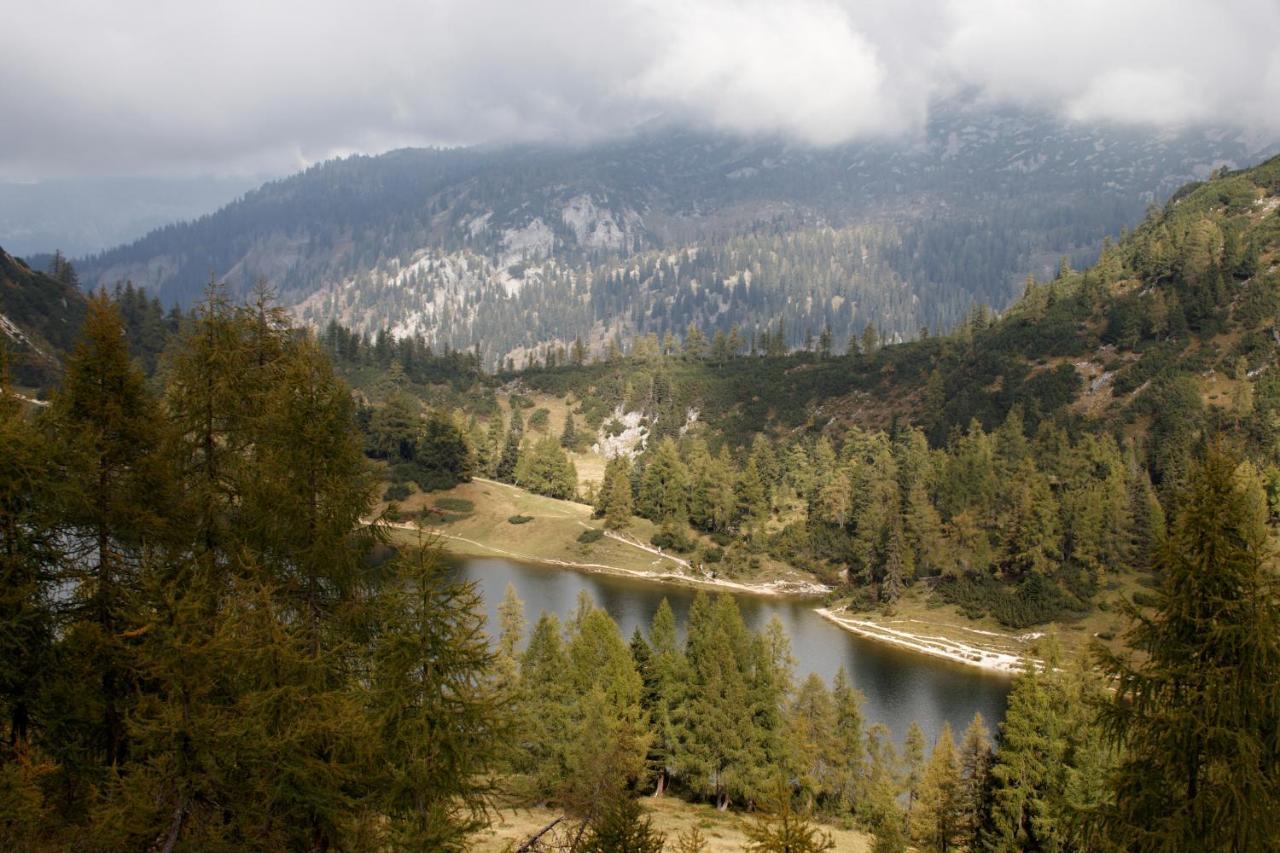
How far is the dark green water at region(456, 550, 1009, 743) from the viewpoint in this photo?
6284cm

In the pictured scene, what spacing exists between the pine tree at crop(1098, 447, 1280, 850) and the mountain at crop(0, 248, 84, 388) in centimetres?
13398

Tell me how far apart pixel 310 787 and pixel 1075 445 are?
108 m

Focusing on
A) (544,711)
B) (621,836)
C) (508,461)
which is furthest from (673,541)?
(621,836)

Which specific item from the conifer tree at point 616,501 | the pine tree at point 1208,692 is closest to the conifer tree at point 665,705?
the pine tree at point 1208,692

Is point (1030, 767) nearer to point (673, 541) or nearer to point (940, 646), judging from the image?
point (940, 646)

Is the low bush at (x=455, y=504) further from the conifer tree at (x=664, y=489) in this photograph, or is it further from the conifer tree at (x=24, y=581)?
the conifer tree at (x=24, y=581)

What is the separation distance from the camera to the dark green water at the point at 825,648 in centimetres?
A: 6284

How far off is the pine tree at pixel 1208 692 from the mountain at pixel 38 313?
133984 mm

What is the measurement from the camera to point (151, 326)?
15862cm

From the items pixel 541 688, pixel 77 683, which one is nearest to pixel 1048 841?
pixel 541 688

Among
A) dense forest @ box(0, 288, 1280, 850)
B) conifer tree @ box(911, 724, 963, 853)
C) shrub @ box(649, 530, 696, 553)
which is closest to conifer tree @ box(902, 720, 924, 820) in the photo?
conifer tree @ box(911, 724, 963, 853)

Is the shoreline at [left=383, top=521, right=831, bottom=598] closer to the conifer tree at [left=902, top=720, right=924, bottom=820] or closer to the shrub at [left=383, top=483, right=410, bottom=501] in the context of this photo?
the shrub at [left=383, top=483, right=410, bottom=501]

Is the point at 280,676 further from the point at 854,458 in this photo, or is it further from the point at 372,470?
the point at 854,458

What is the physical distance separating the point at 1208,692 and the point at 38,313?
170330 mm
